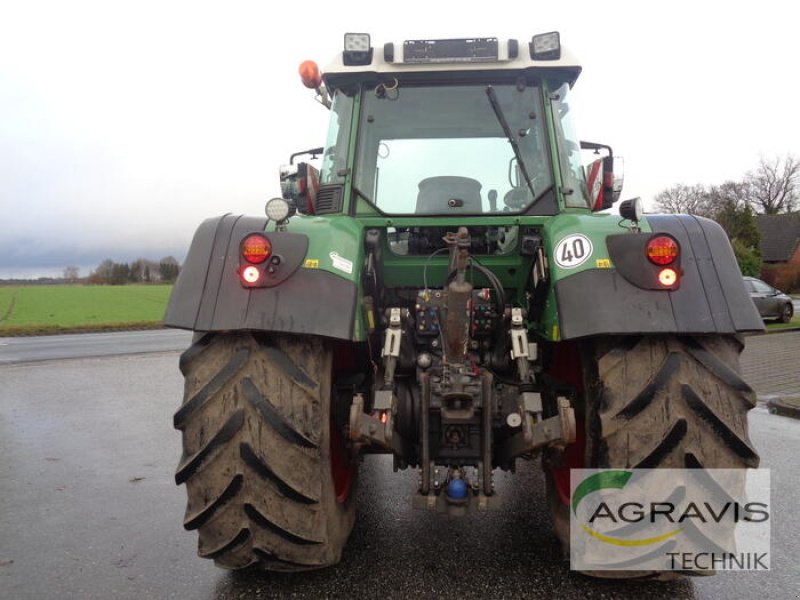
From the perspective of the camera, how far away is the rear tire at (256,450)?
241 centimetres

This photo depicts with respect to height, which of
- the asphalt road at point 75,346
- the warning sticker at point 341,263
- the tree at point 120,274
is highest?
the tree at point 120,274

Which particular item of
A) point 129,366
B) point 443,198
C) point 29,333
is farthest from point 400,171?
point 29,333

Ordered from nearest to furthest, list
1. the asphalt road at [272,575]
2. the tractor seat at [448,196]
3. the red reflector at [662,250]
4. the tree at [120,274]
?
the red reflector at [662,250]
the asphalt road at [272,575]
the tractor seat at [448,196]
the tree at [120,274]

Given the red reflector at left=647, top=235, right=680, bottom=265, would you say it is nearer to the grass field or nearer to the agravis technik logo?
the agravis technik logo

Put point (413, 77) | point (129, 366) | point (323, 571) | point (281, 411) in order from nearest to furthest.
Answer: point (281, 411) → point (323, 571) → point (413, 77) → point (129, 366)

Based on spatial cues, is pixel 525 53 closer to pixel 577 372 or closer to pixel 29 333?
pixel 577 372

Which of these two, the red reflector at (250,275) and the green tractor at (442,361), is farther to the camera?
the red reflector at (250,275)

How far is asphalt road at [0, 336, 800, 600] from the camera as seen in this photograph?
8.97 ft

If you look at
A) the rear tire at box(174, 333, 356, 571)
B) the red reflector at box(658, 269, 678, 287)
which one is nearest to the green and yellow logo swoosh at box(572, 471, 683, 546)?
the red reflector at box(658, 269, 678, 287)

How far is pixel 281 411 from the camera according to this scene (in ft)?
7.95

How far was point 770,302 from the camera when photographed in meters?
19.1

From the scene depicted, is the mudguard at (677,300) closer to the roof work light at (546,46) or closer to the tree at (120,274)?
the roof work light at (546,46)

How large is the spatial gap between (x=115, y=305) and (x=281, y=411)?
37132 millimetres

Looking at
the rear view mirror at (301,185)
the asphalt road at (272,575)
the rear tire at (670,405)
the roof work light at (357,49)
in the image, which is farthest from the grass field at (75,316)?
the rear tire at (670,405)
